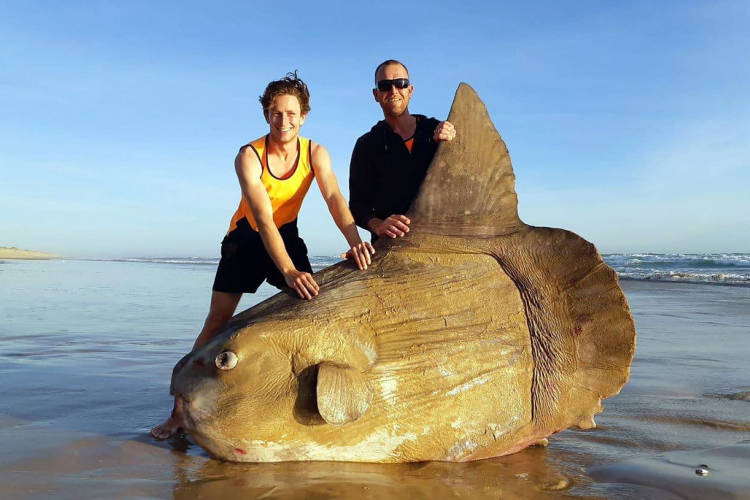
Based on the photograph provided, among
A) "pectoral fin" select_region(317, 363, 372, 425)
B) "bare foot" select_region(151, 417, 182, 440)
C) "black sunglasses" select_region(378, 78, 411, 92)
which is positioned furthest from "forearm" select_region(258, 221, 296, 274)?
"black sunglasses" select_region(378, 78, 411, 92)

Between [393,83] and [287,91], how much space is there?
3.00ft

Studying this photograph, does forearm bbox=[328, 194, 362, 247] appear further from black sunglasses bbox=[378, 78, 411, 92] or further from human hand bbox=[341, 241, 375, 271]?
black sunglasses bbox=[378, 78, 411, 92]

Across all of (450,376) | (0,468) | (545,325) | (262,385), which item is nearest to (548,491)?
(450,376)

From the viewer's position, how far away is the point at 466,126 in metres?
4.27

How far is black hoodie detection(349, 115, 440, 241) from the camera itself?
5.02m

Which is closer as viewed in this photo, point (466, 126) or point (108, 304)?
point (466, 126)

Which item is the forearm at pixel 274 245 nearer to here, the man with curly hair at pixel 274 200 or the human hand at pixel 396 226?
the man with curly hair at pixel 274 200

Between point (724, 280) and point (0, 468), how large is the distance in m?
21.4

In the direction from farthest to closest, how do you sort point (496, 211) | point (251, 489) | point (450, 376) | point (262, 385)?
point (496, 211) < point (450, 376) < point (262, 385) < point (251, 489)

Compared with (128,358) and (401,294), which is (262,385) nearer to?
(401,294)

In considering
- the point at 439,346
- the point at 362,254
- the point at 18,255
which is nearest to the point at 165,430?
the point at 362,254

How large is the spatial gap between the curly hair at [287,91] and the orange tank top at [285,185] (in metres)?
0.24

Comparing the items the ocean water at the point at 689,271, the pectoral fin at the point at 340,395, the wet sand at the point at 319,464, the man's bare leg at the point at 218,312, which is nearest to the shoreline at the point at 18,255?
the ocean water at the point at 689,271

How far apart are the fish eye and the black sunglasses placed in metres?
2.58
